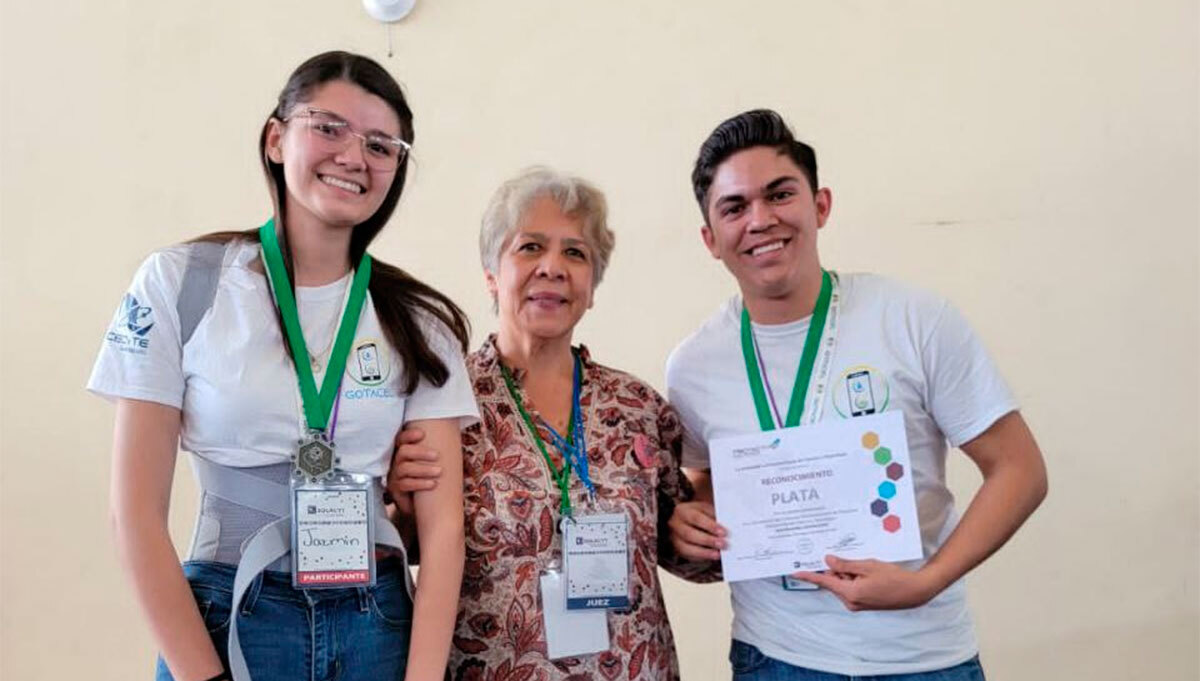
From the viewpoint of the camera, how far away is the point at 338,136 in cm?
159

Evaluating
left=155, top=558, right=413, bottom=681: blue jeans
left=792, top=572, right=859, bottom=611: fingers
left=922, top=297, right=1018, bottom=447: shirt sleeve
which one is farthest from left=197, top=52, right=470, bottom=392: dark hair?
left=922, top=297, right=1018, bottom=447: shirt sleeve

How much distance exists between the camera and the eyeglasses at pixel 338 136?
5.18 ft

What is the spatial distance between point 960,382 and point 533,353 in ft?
2.50

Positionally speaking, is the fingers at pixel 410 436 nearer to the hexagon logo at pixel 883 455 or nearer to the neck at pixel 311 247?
the neck at pixel 311 247

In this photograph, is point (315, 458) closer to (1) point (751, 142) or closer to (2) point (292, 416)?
(2) point (292, 416)

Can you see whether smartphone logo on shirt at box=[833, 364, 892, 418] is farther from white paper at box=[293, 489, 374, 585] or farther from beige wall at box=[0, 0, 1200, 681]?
beige wall at box=[0, 0, 1200, 681]

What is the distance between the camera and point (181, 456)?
3.00 m

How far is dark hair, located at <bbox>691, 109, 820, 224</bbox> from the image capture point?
197 centimetres

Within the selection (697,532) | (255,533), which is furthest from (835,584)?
(255,533)

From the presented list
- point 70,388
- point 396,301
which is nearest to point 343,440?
point 396,301

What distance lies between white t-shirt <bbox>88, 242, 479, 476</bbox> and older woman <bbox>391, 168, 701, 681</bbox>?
0.11 meters

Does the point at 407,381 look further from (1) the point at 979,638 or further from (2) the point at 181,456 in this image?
(1) the point at 979,638

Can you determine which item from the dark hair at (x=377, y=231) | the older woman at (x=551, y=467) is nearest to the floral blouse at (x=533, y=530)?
the older woman at (x=551, y=467)

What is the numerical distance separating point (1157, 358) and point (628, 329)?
1.37 m
